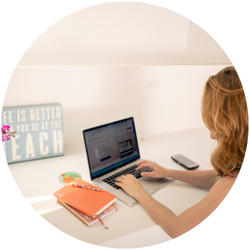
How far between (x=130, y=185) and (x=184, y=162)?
0.41 m

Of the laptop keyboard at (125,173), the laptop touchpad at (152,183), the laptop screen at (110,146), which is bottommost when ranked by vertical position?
the laptop touchpad at (152,183)

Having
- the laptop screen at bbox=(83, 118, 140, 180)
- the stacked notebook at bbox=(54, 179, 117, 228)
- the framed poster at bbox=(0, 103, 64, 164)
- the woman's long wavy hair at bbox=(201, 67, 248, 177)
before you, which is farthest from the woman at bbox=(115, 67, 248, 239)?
the framed poster at bbox=(0, 103, 64, 164)

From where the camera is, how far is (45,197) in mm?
879

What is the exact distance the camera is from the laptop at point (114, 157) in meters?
0.97

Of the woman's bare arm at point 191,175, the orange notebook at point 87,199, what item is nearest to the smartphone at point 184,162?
the woman's bare arm at point 191,175

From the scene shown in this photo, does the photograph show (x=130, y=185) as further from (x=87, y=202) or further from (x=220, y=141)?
(x=220, y=141)

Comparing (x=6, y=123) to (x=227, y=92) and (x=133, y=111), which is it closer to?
(x=133, y=111)

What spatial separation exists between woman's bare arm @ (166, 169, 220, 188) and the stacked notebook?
1.02ft

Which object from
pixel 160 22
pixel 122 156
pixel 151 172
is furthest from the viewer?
pixel 160 22

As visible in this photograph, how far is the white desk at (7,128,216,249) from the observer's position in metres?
0.71

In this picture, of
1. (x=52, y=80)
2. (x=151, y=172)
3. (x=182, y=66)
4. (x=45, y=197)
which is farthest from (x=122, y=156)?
(x=182, y=66)

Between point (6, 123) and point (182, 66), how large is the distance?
117 centimetres

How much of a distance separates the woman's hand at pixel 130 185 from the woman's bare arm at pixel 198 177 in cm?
18

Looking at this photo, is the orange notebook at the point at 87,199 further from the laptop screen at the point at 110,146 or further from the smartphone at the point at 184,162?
the smartphone at the point at 184,162
